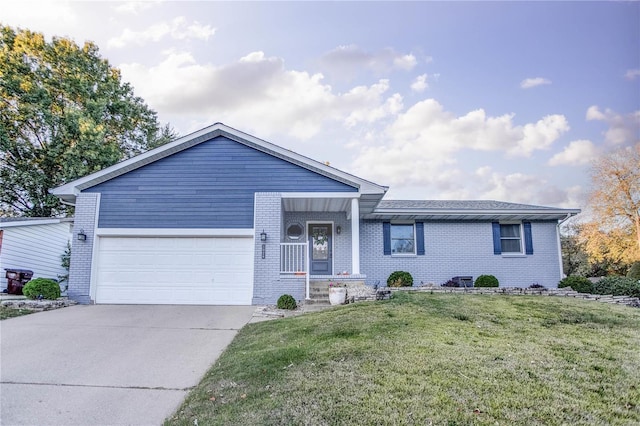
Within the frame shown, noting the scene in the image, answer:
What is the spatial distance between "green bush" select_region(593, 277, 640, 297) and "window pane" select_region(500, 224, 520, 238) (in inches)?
118

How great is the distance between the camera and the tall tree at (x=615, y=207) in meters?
19.0

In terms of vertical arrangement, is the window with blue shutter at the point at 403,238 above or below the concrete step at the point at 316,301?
above

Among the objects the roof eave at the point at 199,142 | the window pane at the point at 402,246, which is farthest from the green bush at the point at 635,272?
the roof eave at the point at 199,142

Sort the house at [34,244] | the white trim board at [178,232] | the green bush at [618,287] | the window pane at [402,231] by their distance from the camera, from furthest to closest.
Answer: the window pane at [402,231], the house at [34,244], the white trim board at [178,232], the green bush at [618,287]

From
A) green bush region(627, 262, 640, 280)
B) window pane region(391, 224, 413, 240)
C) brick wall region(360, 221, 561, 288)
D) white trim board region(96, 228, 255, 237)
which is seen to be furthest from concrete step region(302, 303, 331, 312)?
green bush region(627, 262, 640, 280)

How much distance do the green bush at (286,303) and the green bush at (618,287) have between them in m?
9.09

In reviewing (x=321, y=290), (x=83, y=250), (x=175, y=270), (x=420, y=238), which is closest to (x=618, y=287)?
(x=420, y=238)

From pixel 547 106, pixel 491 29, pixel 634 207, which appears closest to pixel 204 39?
pixel 491 29

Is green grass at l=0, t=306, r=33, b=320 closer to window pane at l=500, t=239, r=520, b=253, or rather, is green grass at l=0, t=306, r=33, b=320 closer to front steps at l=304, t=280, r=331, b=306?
front steps at l=304, t=280, r=331, b=306

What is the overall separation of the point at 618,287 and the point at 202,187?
40.3 ft

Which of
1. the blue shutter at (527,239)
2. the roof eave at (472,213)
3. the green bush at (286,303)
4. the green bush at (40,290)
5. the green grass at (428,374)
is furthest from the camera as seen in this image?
the blue shutter at (527,239)

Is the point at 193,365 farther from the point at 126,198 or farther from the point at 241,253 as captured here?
the point at 126,198

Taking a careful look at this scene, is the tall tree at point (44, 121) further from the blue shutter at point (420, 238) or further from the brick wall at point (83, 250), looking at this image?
the blue shutter at point (420, 238)

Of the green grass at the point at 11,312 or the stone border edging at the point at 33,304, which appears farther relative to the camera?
the stone border edging at the point at 33,304
